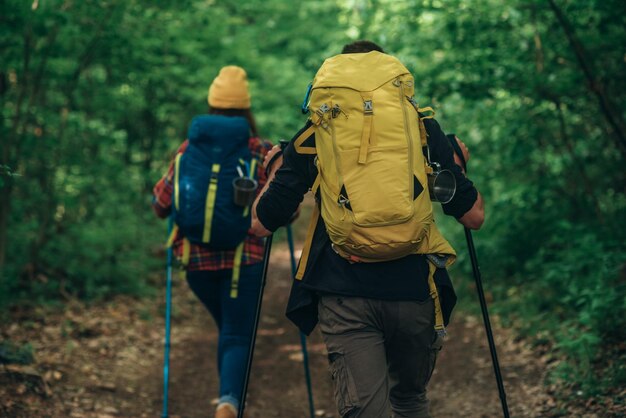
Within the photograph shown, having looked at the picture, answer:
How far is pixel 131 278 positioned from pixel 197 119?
5.10 metres

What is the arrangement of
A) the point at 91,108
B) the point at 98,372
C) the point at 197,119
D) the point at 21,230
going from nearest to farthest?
the point at 197,119, the point at 98,372, the point at 21,230, the point at 91,108

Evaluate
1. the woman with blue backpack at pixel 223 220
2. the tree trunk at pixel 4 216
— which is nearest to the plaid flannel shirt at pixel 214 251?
the woman with blue backpack at pixel 223 220

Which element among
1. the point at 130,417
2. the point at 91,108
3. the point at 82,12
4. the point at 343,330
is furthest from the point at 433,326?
the point at 91,108

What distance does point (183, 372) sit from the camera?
263 inches

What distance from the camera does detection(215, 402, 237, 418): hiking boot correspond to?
164 inches

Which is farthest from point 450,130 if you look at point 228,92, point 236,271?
point 236,271

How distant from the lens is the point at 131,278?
9.03 meters

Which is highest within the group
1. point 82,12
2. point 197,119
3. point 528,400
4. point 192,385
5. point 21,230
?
A: point 82,12

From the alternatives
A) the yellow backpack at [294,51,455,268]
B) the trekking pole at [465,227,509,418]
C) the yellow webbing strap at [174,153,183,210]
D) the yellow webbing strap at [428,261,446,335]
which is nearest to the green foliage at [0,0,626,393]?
A: the trekking pole at [465,227,509,418]

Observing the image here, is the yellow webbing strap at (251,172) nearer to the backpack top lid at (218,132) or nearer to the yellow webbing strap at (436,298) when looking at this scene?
the backpack top lid at (218,132)

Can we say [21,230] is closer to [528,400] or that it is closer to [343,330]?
[528,400]

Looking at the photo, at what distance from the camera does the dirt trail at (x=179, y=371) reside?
5.24 metres

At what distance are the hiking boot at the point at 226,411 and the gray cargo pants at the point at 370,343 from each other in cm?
148

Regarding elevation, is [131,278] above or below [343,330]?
below
